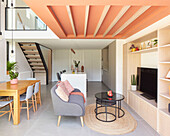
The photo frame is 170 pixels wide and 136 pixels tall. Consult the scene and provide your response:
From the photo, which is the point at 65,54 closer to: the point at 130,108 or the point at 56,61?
the point at 56,61

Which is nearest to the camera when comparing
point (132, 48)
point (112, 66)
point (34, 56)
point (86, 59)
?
point (132, 48)

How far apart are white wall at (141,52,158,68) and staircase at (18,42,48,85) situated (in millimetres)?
5065

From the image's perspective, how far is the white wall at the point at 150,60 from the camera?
3.15 meters

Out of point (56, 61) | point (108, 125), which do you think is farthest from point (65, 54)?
point (108, 125)

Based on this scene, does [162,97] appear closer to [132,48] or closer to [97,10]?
[132,48]

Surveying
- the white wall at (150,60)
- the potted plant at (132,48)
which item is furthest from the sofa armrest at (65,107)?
the potted plant at (132,48)

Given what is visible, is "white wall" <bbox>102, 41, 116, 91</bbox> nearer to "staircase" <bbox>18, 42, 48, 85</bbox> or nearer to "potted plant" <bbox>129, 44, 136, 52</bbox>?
"potted plant" <bbox>129, 44, 136, 52</bbox>

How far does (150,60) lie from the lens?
3.37 meters

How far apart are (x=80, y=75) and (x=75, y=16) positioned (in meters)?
2.39

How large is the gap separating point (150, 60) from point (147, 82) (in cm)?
67

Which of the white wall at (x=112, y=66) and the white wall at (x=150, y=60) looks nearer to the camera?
the white wall at (x=150, y=60)

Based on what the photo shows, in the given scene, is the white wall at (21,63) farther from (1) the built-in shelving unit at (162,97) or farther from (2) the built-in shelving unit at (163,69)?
(2) the built-in shelving unit at (163,69)

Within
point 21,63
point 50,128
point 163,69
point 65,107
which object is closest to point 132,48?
point 163,69

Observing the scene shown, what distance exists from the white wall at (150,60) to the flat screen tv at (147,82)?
8.3 inches
